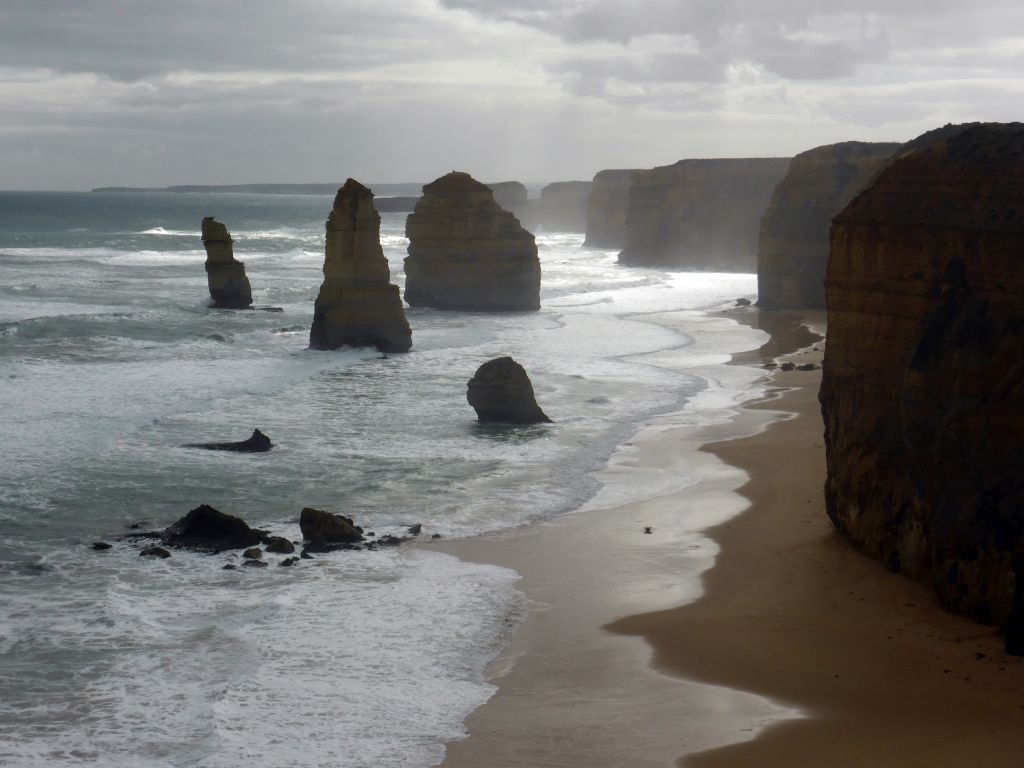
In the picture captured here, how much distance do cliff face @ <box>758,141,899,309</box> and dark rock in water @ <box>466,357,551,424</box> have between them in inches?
1004

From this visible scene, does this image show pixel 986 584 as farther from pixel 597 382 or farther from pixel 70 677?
pixel 597 382

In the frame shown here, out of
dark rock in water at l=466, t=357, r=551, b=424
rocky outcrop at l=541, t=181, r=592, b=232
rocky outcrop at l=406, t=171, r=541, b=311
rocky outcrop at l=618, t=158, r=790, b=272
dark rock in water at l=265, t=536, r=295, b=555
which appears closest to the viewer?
dark rock in water at l=265, t=536, r=295, b=555

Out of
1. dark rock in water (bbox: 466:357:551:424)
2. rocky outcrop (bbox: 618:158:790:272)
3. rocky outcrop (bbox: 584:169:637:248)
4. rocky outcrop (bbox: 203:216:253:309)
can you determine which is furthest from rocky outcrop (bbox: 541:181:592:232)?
dark rock in water (bbox: 466:357:551:424)

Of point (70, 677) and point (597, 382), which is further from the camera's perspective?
point (597, 382)

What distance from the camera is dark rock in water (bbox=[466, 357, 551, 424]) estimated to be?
80.8 ft

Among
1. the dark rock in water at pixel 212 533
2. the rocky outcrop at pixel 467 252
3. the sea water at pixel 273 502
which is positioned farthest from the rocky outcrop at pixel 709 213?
the dark rock in water at pixel 212 533

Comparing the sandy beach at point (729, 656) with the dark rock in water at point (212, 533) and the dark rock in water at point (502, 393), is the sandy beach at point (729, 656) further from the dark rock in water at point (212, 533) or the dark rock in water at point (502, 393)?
the dark rock in water at point (502, 393)

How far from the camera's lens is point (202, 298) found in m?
51.3

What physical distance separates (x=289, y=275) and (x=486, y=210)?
22810 millimetres

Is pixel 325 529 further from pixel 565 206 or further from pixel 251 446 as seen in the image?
pixel 565 206

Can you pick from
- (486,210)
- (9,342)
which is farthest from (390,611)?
(486,210)

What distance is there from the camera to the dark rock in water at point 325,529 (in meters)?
16.1

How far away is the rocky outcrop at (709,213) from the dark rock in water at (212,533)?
221ft

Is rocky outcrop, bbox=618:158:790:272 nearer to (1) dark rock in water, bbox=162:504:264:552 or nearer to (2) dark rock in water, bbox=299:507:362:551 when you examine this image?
(2) dark rock in water, bbox=299:507:362:551
